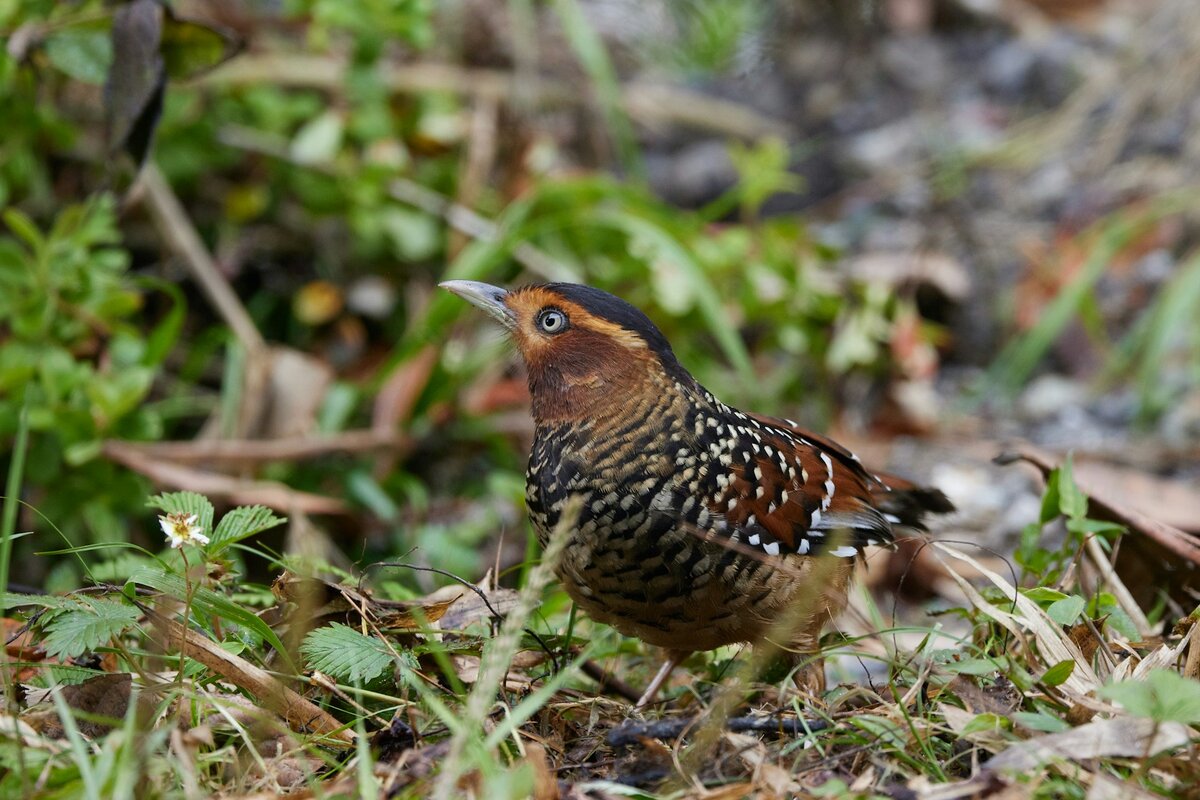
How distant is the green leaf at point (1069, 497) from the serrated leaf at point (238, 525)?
161 centimetres

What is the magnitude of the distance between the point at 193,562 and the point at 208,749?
0.48 metres

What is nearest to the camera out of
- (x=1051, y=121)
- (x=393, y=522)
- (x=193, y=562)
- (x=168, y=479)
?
(x=193, y=562)

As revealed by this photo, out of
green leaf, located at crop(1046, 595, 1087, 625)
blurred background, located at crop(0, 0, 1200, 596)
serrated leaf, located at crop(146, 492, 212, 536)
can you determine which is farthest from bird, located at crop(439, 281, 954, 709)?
blurred background, located at crop(0, 0, 1200, 596)

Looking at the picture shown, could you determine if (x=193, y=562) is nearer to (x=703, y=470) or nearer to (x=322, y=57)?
(x=703, y=470)

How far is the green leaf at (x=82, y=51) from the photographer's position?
355 centimetres

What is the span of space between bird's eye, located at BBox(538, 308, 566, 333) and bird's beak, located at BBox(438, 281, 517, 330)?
83 millimetres

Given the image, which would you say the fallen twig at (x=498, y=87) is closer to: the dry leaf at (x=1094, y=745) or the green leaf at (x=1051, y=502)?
the green leaf at (x=1051, y=502)

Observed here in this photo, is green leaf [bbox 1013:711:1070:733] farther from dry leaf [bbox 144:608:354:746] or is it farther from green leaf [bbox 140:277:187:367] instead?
green leaf [bbox 140:277:187:367]

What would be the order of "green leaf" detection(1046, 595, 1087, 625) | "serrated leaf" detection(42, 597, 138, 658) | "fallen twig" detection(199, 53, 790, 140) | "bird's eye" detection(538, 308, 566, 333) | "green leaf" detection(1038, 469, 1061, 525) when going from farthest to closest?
1. "fallen twig" detection(199, 53, 790, 140)
2. "bird's eye" detection(538, 308, 566, 333)
3. "green leaf" detection(1038, 469, 1061, 525)
4. "green leaf" detection(1046, 595, 1087, 625)
5. "serrated leaf" detection(42, 597, 138, 658)

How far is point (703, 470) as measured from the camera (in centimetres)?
268

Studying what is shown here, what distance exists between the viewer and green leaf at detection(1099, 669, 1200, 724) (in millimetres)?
1809

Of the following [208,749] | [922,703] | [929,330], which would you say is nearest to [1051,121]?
[929,330]

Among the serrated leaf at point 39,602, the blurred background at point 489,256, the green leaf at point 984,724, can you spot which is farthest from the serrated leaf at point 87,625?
the blurred background at point 489,256

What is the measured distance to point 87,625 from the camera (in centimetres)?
210
